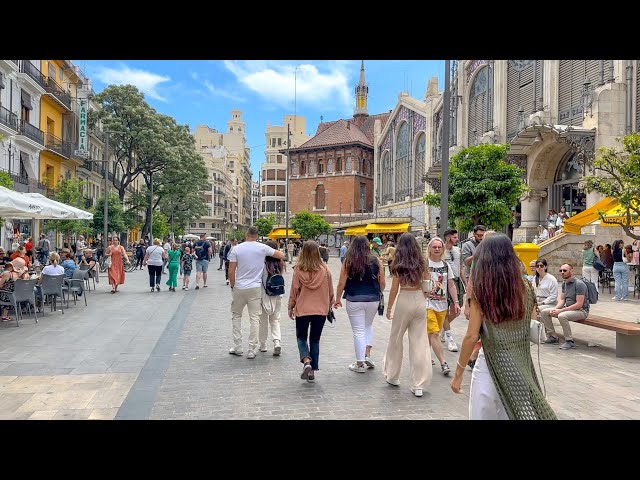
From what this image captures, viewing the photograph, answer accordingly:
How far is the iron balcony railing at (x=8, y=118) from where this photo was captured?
994 inches

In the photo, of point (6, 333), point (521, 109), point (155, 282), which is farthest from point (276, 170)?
point (6, 333)

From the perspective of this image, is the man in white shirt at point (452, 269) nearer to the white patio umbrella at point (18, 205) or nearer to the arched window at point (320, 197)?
the white patio umbrella at point (18, 205)

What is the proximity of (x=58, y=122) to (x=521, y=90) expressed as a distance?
1091 inches

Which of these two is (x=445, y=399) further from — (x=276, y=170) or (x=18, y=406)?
(x=276, y=170)

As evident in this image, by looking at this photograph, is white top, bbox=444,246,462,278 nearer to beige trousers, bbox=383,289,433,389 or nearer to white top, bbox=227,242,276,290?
beige trousers, bbox=383,289,433,389

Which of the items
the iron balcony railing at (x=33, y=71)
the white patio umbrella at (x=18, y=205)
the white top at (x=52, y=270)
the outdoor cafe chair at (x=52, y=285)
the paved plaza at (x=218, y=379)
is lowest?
the paved plaza at (x=218, y=379)

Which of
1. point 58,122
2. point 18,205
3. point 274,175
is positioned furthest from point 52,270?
point 274,175

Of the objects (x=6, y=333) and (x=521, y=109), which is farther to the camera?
(x=521, y=109)

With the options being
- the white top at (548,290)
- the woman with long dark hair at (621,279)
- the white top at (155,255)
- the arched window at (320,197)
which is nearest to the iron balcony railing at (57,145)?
the white top at (155,255)

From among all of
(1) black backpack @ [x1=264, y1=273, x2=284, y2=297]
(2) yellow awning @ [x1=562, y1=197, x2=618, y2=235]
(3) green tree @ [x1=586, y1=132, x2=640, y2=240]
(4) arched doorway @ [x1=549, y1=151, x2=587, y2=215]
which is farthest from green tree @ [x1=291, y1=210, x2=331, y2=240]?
(1) black backpack @ [x1=264, y1=273, x2=284, y2=297]

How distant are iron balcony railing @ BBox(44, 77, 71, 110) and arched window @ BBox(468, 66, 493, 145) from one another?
2542 centimetres

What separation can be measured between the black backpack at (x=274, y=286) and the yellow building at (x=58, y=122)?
2751 centimetres

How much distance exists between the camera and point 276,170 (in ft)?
305
